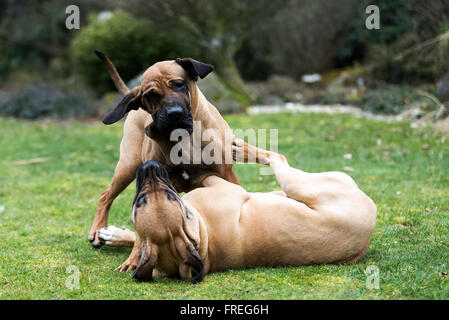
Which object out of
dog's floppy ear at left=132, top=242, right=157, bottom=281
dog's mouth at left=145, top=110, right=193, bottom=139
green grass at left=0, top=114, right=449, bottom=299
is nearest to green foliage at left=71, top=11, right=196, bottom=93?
green grass at left=0, top=114, right=449, bottom=299

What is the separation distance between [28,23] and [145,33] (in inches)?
391

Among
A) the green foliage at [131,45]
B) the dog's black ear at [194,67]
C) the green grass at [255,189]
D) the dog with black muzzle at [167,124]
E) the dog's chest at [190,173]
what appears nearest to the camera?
the green grass at [255,189]

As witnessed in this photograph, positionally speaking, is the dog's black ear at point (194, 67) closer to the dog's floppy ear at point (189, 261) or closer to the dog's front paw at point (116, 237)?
the dog's floppy ear at point (189, 261)

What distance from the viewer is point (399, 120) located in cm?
1169

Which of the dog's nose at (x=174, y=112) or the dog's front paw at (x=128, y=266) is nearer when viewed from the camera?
the dog's nose at (x=174, y=112)

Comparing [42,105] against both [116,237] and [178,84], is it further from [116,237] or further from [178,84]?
[178,84]

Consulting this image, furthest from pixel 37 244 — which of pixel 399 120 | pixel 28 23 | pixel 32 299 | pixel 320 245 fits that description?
pixel 28 23

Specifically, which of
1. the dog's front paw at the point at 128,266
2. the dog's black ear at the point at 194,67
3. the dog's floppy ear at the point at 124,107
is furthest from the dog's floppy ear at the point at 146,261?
the dog's black ear at the point at 194,67

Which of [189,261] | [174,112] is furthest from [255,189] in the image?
[189,261]

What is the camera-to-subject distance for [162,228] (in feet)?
11.6

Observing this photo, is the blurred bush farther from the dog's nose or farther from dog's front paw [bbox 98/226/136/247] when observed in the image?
the dog's nose

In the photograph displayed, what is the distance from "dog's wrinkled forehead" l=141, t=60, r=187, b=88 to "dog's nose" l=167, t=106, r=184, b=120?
0.31 metres

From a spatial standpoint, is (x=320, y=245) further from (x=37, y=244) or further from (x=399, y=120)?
(x=399, y=120)

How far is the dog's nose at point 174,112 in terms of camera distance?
407cm
